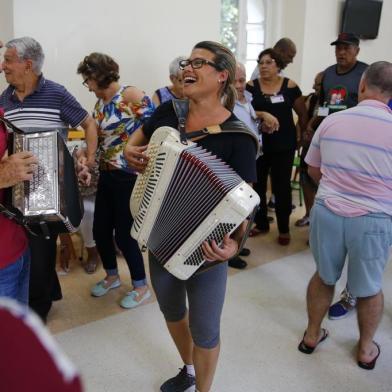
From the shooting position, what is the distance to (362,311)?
1953mm

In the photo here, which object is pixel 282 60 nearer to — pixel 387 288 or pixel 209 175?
pixel 387 288

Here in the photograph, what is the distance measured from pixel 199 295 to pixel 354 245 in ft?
2.69

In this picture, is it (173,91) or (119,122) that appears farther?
(173,91)

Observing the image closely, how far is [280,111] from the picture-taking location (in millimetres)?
3250

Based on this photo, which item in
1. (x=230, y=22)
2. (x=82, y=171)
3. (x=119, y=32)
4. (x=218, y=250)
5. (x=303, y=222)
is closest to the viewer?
(x=218, y=250)

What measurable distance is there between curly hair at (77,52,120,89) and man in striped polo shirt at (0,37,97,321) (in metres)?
0.21

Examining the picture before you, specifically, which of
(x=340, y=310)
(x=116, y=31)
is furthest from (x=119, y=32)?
(x=340, y=310)

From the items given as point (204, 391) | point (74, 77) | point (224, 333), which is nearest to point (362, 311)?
point (224, 333)

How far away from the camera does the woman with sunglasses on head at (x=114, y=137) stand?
2.31 metres

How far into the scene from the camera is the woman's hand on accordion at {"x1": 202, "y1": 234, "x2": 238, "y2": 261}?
4.01 feet

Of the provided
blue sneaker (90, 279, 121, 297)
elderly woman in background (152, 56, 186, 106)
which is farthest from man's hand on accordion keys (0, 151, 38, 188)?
elderly woman in background (152, 56, 186, 106)

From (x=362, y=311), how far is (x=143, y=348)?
1.13 m

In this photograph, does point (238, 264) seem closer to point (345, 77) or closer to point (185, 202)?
point (345, 77)

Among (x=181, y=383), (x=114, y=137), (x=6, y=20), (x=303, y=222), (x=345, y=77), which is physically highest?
(x=6, y=20)
